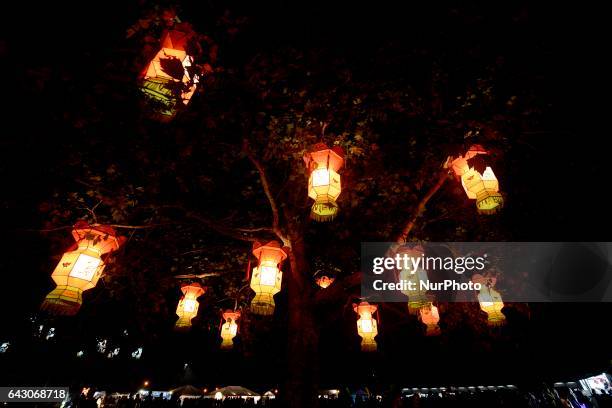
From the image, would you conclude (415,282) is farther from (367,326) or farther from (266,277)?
(367,326)

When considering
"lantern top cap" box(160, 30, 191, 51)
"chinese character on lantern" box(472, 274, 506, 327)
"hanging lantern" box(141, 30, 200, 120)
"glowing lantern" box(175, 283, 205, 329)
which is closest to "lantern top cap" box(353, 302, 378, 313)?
"chinese character on lantern" box(472, 274, 506, 327)

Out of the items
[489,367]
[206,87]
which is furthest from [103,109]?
[489,367]

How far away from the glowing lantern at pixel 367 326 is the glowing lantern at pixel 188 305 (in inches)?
181

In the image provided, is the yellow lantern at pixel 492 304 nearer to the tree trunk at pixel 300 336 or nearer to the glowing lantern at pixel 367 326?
the glowing lantern at pixel 367 326

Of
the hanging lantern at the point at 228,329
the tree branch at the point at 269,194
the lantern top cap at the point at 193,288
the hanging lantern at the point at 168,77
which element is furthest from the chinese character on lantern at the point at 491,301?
the hanging lantern at the point at 168,77

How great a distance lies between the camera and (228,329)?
391 inches

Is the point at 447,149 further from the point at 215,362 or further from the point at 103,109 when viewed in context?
the point at 215,362

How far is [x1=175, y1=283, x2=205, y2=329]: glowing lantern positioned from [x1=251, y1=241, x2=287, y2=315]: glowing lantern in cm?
306

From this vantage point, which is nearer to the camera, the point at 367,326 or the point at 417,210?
the point at 417,210

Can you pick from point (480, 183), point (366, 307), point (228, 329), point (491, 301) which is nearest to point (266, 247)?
point (480, 183)

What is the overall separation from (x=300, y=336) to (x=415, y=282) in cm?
250

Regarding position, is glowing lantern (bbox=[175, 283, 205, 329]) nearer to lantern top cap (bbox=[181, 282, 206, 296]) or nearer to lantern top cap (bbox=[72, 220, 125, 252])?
lantern top cap (bbox=[181, 282, 206, 296])

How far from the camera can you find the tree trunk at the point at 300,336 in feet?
20.6

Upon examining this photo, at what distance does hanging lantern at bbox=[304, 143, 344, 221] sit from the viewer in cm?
550
